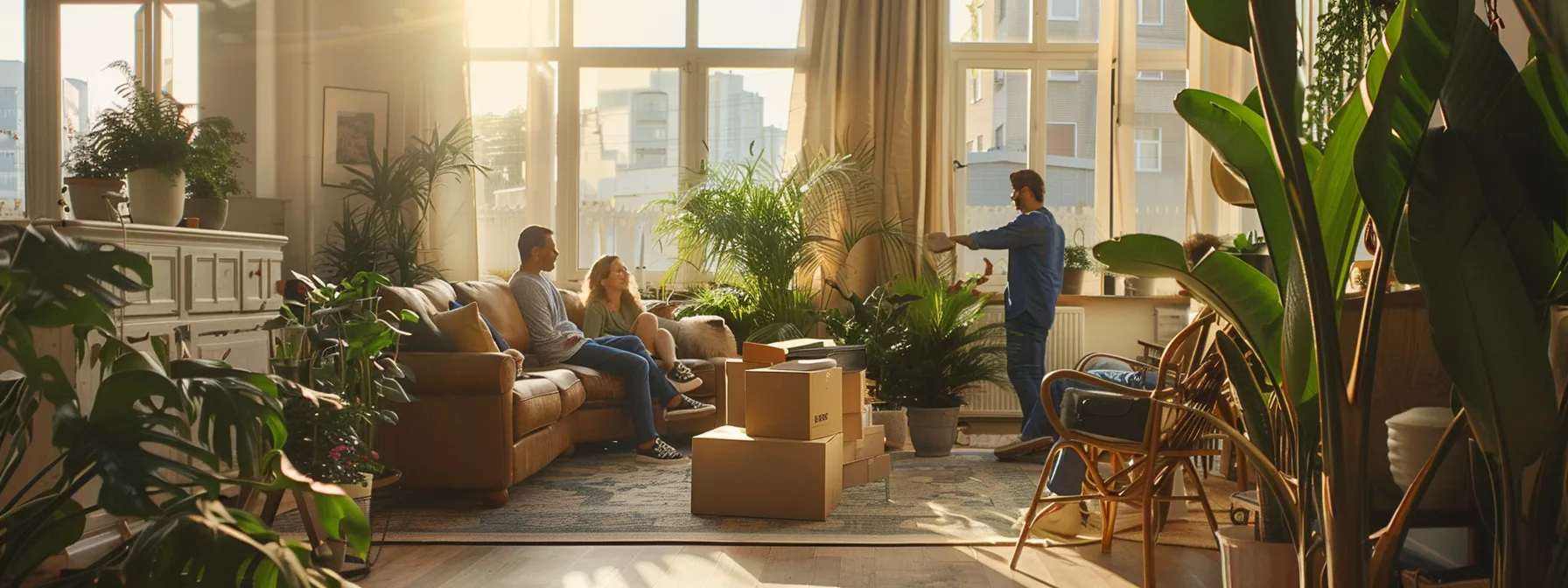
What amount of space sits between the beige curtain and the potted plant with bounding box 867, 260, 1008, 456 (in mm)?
1038

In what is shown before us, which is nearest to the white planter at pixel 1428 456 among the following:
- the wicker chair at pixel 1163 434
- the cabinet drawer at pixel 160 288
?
the wicker chair at pixel 1163 434

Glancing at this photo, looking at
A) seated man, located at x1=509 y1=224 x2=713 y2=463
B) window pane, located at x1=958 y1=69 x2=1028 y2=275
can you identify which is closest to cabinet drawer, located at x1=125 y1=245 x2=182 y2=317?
seated man, located at x1=509 y1=224 x2=713 y2=463

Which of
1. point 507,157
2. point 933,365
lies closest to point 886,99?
point 933,365

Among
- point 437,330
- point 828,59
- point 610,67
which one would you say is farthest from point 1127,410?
point 610,67

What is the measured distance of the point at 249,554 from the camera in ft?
3.67

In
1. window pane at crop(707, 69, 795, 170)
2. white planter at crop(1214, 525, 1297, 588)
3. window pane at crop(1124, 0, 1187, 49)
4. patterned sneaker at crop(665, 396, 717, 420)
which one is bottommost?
patterned sneaker at crop(665, 396, 717, 420)

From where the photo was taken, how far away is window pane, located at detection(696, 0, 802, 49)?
7090 mm

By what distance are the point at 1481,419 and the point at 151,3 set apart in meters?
A: 7.15

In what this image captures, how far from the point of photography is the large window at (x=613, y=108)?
7.06 meters

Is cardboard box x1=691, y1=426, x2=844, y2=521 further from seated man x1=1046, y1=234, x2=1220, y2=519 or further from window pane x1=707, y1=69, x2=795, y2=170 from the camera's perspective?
window pane x1=707, y1=69, x2=795, y2=170

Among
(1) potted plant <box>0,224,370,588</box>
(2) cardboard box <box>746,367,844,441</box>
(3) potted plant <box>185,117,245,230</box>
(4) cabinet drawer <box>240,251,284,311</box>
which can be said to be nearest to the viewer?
(1) potted plant <box>0,224,370,588</box>

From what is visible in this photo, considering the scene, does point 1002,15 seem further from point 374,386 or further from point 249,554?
point 249,554

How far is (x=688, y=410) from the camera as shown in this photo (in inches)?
216

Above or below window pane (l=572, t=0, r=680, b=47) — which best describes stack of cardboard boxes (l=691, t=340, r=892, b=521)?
below
